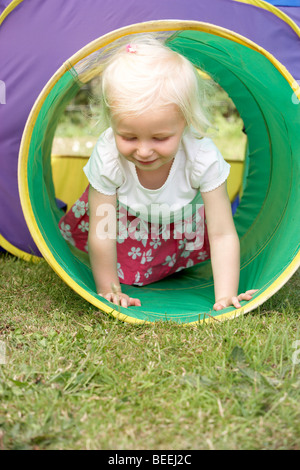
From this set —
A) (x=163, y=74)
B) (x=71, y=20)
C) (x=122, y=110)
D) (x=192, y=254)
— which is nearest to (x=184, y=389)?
(x=122, y=110)

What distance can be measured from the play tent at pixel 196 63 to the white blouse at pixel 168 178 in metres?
0.27

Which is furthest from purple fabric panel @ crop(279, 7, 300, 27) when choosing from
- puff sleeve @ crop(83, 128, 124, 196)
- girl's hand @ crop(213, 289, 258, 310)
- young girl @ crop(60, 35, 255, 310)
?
girl's hand @ crop(213, 289, 258, 310)

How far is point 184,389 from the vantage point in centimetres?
164

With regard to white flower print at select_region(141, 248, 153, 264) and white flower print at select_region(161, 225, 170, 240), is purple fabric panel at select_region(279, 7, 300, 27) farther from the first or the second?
white flower print at select_region(141, 248, 153, 264)

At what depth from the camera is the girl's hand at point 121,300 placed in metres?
2.32

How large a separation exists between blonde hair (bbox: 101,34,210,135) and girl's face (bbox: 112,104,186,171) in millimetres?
26

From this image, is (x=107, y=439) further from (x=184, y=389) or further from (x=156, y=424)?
(x=184, y=389)

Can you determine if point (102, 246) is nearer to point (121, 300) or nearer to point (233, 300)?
point (121, 300)

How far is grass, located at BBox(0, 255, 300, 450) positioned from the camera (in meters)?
1.44

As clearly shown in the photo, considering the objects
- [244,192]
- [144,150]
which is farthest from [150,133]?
[244,192]

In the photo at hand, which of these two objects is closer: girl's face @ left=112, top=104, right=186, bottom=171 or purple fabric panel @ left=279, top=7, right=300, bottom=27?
girl's face @ left=112, top=104, right=186, bottom=171

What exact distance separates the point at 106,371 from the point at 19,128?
4.97ft

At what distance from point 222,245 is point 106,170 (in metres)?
0.58
